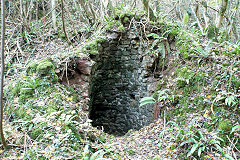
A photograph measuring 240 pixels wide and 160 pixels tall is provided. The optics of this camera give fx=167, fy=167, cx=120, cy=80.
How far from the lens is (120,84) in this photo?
583cm

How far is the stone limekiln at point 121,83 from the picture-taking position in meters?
5.18

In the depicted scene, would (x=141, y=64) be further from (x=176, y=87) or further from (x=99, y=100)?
(x=99, y=100)

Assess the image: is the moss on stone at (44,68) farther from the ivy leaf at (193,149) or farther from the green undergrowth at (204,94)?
the ivy leaf at (193,149)

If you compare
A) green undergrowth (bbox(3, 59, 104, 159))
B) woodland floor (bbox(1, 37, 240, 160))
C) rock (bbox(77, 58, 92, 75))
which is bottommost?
woodland floor (bbox(1, 37, 240, 160))

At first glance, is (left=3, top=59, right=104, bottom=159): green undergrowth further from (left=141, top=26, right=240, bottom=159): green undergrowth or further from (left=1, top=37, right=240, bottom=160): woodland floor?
(left=141, top=26, right=240, bottom=159): green undergrowth

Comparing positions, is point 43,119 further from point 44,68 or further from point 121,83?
point 121,83

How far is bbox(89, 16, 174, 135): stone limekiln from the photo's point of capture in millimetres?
5184

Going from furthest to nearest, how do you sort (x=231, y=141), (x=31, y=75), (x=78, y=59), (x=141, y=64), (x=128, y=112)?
1. (x=128, y=112)
2. (x=141, y=64)
3. (x=78, y=59)
4. (x=31, y=75)
5. (x=231, y=141)

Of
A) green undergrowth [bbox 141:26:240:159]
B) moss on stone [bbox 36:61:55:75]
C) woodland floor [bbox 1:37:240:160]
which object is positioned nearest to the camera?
woodland floor [bbox 1:37:240:160]

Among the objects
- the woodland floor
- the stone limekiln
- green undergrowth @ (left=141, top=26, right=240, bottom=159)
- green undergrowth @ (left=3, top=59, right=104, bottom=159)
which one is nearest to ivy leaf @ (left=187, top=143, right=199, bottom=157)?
green undergrowth @ (left=141, top=26, right=240, bottom=159)

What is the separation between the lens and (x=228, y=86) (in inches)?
127

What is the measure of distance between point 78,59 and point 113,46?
1.40 meters

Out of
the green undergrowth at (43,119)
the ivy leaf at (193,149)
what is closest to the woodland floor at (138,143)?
the green undergrowth at (43,119)

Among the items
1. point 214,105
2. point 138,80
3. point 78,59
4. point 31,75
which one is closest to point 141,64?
point 138,80
